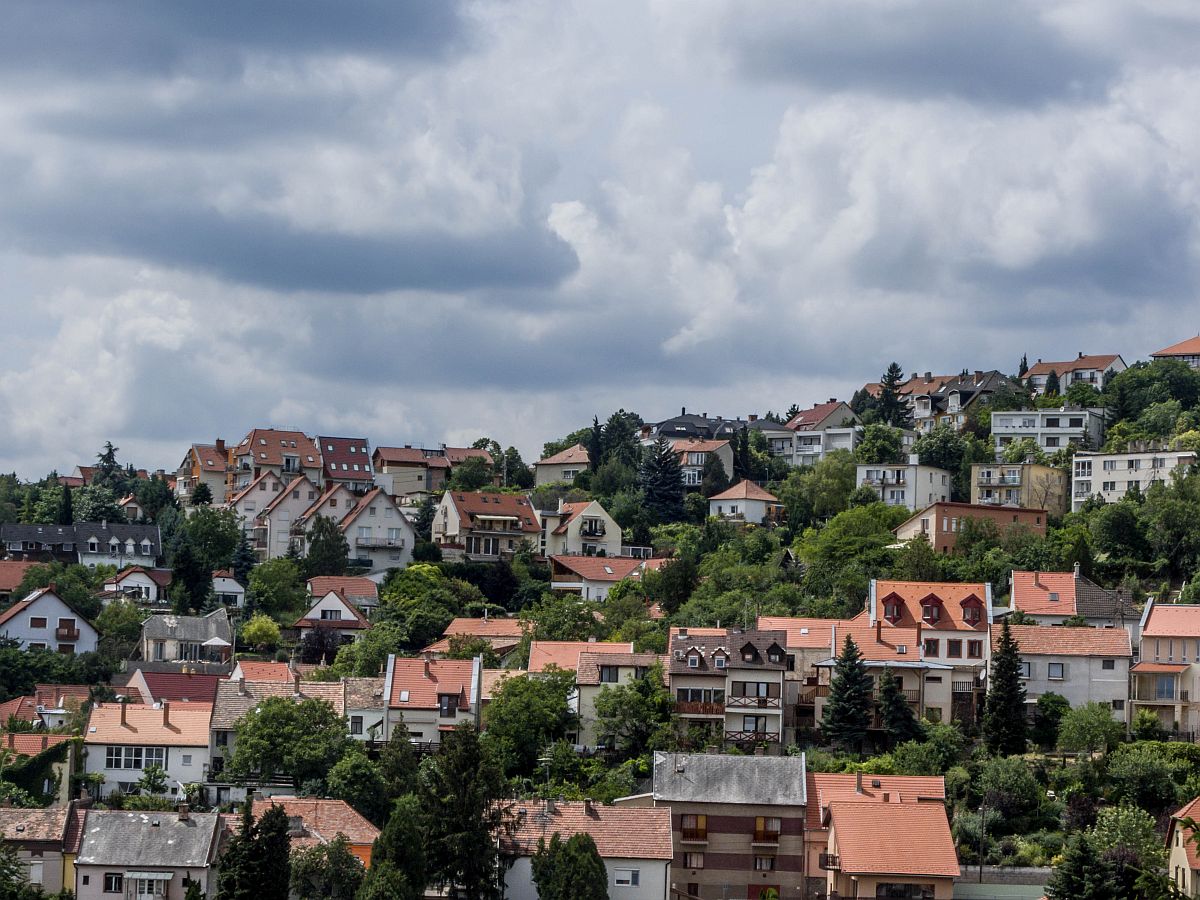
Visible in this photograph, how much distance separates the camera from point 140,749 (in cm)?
7875

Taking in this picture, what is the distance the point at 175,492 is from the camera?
14575 centimetres

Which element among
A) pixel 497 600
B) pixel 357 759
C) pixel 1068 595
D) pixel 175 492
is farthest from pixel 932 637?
pixel 175 492

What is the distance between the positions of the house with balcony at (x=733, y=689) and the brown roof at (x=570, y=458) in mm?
66825

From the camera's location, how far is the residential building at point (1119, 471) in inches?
4535

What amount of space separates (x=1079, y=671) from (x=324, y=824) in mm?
31743

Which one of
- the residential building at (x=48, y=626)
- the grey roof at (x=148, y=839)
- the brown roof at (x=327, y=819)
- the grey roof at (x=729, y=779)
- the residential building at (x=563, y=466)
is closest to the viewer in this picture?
the grey roof at (x=148, y=839)

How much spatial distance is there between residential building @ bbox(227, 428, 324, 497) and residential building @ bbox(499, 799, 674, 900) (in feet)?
240

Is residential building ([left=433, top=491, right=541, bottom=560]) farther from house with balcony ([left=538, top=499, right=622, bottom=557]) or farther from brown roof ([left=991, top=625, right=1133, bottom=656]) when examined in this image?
brown roof ([left=991, top=625, right=1133, bottom=656])

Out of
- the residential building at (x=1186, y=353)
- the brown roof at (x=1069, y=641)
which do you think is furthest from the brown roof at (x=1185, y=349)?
the brown roof at (x=1069, y=641)

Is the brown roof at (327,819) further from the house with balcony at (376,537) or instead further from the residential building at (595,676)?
the house with balcony at (376,537)

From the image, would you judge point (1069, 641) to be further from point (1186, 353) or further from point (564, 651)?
point (1186, 353)

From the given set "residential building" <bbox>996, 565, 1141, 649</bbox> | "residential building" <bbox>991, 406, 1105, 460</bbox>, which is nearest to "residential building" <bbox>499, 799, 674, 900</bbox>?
"residential building" <bbox>996, 565, 1141, 649</bbox>

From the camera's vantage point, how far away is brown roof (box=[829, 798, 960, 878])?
6419 centimetres

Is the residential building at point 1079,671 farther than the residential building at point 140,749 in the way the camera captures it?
Yes
